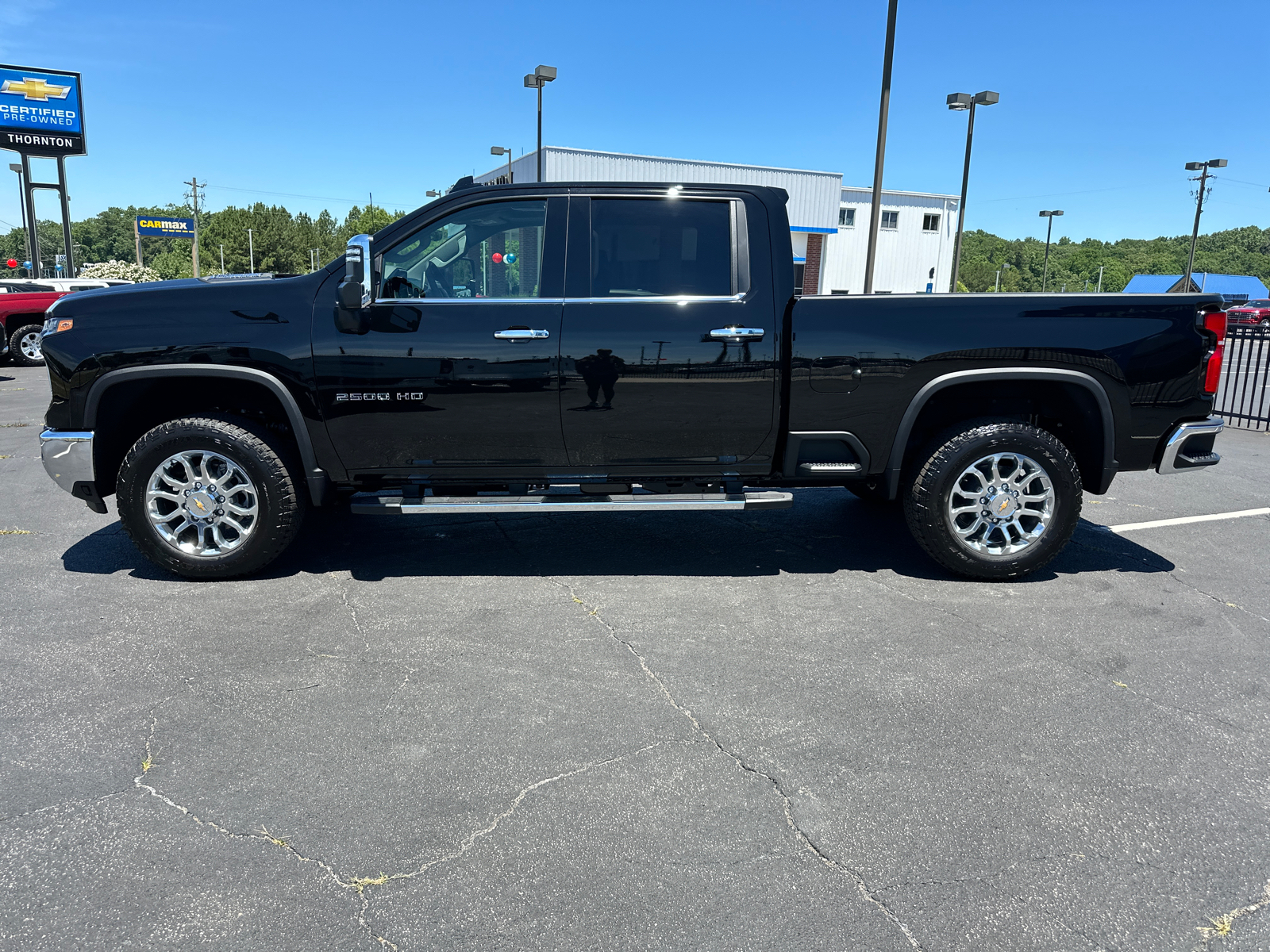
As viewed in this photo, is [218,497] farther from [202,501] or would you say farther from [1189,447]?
[1189,447]

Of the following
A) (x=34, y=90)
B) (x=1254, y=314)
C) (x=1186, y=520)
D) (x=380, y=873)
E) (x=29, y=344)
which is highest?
(x=34, y=90)

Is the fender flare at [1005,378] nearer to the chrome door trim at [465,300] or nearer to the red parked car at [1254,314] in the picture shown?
the chrome door trim at [465,300]

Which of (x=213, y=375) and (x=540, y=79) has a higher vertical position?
(x=540, y=79)

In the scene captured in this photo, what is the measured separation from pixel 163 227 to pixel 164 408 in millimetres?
97842

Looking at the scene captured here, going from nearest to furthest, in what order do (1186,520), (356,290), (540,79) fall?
(356,290)
(1186,520)
(540,79)

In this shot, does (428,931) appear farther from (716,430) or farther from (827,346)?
(827,346)

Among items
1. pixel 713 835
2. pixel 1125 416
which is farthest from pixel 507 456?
pixel 1125 416

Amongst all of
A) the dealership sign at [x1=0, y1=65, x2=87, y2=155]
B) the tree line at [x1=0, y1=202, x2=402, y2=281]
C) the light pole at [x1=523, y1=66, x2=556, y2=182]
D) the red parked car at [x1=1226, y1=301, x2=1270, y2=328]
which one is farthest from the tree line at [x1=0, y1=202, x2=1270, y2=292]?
the red parked car at [x1=1226, y1=301, x2=1270, y2=328]

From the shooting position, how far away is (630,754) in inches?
121

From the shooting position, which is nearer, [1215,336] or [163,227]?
[1215,336]

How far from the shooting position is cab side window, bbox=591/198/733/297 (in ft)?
15.4

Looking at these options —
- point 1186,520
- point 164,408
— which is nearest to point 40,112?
→ point 164,408

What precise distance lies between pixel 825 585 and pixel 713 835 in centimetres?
245

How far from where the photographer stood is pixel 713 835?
2625 millimetres
